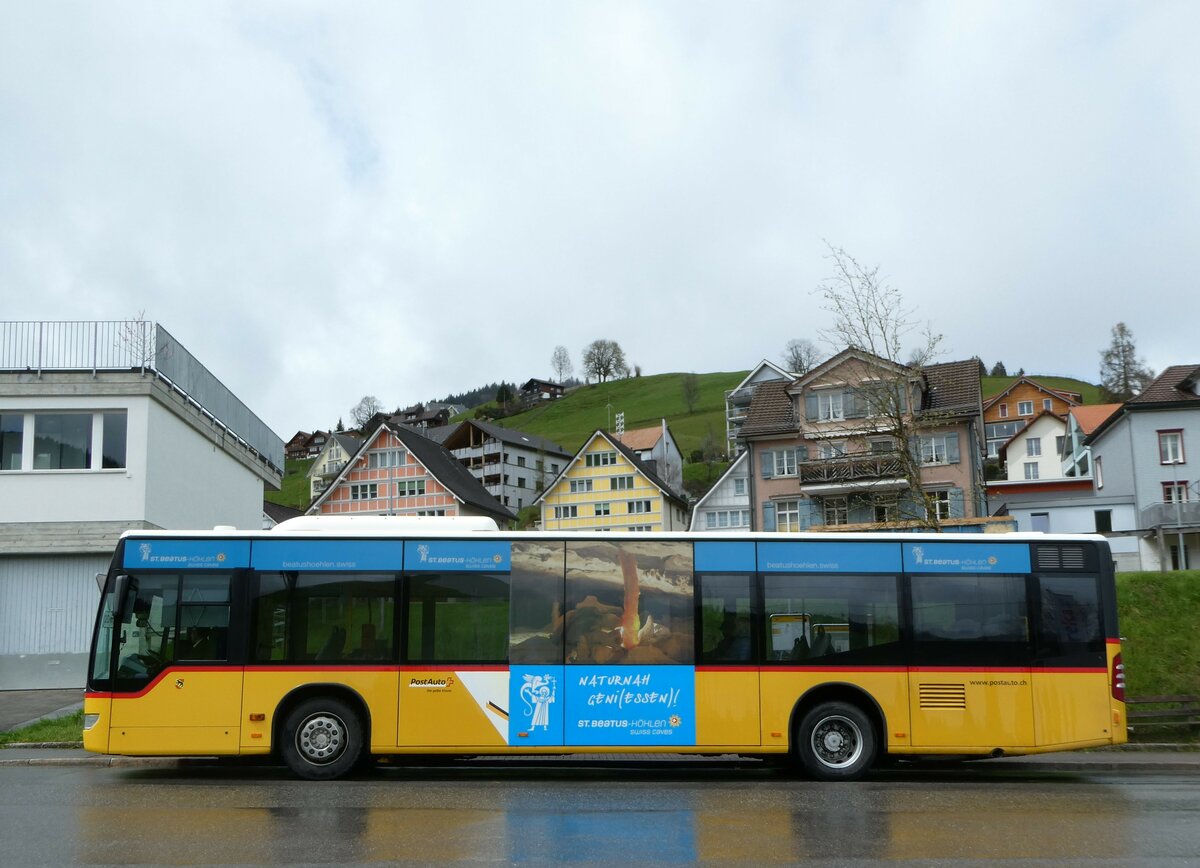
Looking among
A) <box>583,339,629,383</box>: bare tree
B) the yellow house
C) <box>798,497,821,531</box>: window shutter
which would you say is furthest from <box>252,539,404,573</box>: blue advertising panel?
<box>583,339,629,383</box>: bare tree

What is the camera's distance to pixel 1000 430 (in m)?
118

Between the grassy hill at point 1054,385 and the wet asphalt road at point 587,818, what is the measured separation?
422 ft

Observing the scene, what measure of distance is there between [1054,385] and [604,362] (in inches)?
2846

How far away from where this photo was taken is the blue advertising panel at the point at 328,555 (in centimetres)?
1381

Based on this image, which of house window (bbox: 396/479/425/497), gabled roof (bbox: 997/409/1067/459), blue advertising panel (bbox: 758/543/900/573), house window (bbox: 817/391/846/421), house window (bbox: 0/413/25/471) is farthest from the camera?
gabled roof (bbox: 997/409/1067/459)

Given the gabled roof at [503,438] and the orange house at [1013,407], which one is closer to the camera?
the gabled roof at [503,438]

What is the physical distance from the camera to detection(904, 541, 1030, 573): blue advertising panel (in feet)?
46.2

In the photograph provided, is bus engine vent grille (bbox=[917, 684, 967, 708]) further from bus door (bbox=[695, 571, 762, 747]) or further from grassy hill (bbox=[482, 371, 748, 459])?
grassy hill (bbox=[482, 371, 748, 459])

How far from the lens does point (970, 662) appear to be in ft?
45.4

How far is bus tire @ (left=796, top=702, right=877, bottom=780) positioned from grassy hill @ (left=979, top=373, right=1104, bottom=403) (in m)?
127

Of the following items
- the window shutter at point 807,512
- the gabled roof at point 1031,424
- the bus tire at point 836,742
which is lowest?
the bus tire at point 836,742

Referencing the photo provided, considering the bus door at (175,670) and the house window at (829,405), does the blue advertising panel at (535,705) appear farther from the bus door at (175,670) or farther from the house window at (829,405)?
the house window at (829,405)

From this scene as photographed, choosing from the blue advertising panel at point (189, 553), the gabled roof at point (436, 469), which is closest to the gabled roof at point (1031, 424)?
the gabled roof at point (436, 469)

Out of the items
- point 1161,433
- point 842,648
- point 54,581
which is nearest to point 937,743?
point 842,648
